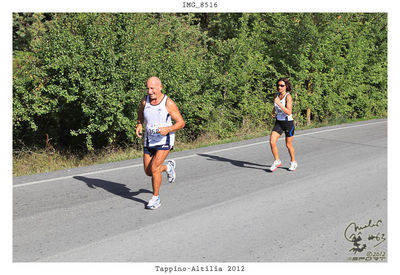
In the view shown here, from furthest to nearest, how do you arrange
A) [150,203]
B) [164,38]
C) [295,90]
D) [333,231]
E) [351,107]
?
[351,107] < [295,90] < [164,38] < [150,203] < [333,231]

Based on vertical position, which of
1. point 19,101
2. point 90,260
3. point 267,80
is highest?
point 267,80

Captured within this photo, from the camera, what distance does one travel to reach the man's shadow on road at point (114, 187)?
6391 millimetres

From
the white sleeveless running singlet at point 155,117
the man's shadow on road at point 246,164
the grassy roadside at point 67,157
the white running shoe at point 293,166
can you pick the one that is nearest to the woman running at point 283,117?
the white running shoe at point 293,166

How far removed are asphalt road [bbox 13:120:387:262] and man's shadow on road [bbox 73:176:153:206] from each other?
0.06ft

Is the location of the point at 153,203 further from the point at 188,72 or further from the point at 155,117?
the point at 188,72

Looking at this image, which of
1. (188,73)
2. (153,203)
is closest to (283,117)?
(153,203)

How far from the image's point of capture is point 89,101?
10.1 metres

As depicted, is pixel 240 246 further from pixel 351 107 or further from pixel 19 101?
pixel 351 107

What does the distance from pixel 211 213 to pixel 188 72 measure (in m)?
7.02

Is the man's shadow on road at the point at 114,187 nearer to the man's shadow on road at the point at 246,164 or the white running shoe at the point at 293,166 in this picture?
the man's shadow on road at the point at 246,164

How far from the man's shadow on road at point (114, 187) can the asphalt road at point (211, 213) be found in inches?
0.7

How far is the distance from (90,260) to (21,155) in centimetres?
787

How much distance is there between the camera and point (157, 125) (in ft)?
18.3

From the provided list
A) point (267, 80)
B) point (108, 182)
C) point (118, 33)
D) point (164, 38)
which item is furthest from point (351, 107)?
point (108, 182)
